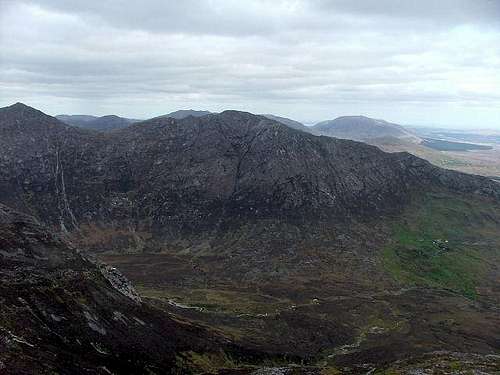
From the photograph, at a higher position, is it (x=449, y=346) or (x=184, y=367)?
(x=184, y=367)

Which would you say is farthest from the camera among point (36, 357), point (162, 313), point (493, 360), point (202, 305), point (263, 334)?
point (202, 305)

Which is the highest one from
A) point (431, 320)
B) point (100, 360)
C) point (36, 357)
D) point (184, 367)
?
point (36, 357)

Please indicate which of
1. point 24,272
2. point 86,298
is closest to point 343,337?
point 86,298

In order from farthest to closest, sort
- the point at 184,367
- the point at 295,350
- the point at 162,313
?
the point at 295,350, the point at 162,313, the point at 184,367

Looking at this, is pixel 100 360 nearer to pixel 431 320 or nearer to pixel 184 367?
pixel 184 367

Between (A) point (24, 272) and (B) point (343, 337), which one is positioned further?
(B) point (343, 337)

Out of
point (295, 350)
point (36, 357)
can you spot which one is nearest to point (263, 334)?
point (295, 350)

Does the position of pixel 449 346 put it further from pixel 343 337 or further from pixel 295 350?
pixel 295 350
